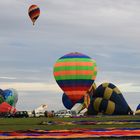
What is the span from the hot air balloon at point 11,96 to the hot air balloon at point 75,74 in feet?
134

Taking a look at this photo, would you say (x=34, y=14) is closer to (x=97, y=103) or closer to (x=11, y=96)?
(x=97, y=103)

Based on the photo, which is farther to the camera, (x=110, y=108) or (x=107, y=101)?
(x=110, y=108)

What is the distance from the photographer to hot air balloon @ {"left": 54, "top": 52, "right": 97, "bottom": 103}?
75.9 metres

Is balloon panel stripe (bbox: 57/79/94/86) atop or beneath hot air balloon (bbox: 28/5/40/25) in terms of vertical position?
beneath

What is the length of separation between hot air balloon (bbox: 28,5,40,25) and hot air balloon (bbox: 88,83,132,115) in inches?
853

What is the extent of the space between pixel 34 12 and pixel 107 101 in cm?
2306

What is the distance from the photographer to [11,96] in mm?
120875

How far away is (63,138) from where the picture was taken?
2383 centimetres

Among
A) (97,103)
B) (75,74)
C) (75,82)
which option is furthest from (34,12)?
(97,103)

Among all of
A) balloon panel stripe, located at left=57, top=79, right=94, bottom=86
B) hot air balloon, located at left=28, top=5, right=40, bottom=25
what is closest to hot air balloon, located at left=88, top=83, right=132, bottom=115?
balloon panel stripe, located at left=57, top=79, right=94, bottom=86

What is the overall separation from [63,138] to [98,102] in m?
62.0

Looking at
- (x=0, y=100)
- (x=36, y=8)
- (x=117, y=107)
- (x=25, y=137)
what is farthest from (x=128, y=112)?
(x=25, y=137)

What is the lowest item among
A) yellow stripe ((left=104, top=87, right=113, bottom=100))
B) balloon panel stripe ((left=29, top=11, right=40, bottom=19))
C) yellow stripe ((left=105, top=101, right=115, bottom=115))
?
yellow stripe ((left=105, top=101, right=115, bottom=115))

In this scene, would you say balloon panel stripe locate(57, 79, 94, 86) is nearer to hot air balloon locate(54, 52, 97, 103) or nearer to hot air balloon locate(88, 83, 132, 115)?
hot air balloon locate(54, 52, 97, 103)
